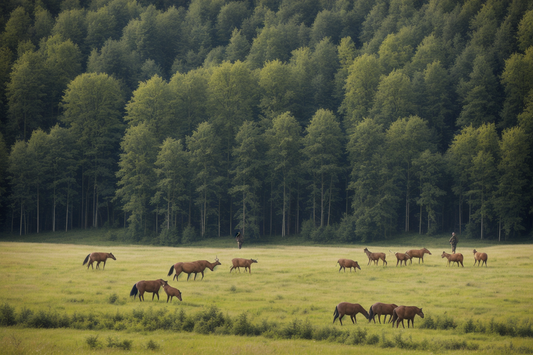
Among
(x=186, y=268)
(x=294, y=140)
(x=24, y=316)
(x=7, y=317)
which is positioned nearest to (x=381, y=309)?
(x=186, y=268)

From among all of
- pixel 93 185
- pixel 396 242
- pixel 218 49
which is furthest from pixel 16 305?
pixel 218 49

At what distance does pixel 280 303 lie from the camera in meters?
33.0

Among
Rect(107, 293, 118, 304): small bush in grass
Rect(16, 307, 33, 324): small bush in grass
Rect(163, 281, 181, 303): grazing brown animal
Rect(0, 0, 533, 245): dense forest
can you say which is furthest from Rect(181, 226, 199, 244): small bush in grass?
Rect(16, 307, 33, 324): small bush in grass

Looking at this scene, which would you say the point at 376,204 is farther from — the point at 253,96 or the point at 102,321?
the point at 102,321

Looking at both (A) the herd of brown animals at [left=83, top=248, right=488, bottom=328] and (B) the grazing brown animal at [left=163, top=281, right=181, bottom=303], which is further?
(B) the grazing brown animal at [left=163, top=281, right=181, bottom=303]

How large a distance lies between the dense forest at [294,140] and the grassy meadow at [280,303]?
34.7 metres

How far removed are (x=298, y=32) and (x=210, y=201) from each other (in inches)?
2815

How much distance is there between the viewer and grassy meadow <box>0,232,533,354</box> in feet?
76.5

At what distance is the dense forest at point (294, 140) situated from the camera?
87.7 m

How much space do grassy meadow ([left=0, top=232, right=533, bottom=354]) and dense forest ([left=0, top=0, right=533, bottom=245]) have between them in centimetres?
3465

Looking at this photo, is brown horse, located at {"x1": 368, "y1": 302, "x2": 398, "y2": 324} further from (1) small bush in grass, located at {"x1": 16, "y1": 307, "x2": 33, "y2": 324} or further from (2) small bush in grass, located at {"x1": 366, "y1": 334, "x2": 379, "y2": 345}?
(1) small bush in grass, located at {"x1": 16, "y1": 307, "x2": 33, "y2": 324}

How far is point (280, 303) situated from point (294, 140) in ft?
209

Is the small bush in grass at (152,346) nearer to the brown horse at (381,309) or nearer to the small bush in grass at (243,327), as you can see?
the small bush in grass at (243,327)

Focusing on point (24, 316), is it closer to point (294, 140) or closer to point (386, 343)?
point (386, 343)
